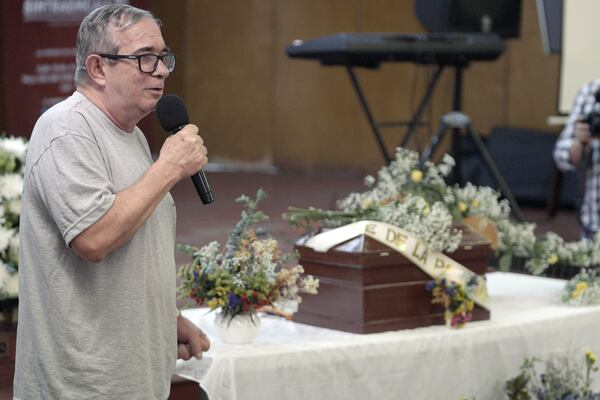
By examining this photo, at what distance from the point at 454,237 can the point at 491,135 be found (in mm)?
5407

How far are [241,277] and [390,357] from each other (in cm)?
49

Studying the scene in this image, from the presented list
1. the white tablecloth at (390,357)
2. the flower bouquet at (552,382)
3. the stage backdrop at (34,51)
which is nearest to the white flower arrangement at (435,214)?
the white tablecloth at (390,357)

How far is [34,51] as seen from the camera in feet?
30.2

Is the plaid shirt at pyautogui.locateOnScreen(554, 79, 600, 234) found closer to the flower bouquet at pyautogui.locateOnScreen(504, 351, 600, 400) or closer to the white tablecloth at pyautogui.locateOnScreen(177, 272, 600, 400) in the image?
the white tablecloth at pyautogui.locateOnScreen(177, 272, 600, 400)

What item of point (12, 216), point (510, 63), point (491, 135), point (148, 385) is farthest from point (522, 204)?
point (148, 385)

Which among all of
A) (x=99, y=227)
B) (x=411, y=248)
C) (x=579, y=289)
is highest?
(x=99, y=227)

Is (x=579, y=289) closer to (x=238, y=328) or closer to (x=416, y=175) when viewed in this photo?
(x=416, y=175)

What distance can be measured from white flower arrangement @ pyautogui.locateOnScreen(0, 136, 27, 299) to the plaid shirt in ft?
8.87

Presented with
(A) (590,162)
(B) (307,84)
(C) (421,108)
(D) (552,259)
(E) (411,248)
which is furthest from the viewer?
(B) (307,84)

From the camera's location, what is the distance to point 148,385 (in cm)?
212

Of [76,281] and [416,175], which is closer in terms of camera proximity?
[76,281]

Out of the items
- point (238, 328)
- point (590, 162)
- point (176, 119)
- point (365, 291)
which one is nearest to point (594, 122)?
point (590, 162)

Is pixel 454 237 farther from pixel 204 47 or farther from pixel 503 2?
pixel 204 47

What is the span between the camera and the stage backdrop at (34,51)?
9.15 metres
